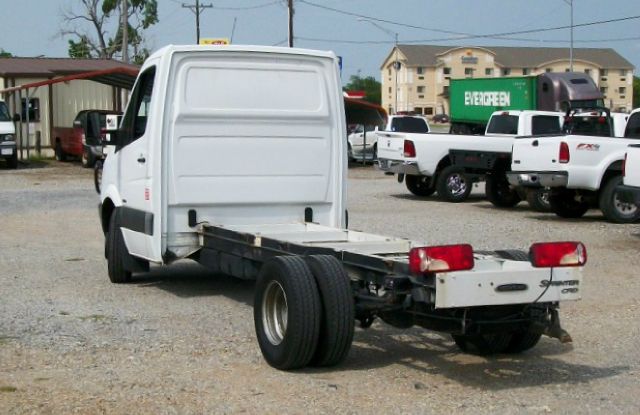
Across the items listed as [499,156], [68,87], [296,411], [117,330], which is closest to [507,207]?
[499,156]

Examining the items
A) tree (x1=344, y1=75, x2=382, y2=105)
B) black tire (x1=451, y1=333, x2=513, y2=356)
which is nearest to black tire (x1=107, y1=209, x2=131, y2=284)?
black tire (x1=451, y1=333, x2=513, y2=356)

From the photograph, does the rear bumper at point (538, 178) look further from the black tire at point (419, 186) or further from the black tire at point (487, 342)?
the black tire at point (487, 342)

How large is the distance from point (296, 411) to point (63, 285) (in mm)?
5297

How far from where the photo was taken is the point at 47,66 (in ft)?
143

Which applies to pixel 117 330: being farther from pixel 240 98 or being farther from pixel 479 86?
pixel 479 86

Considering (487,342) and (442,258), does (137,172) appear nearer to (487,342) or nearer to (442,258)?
(487,342)

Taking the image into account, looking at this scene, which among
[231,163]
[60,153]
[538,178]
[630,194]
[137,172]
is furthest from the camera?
[60,153]

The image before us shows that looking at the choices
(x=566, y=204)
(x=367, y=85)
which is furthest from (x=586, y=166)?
(x=367, y=85)

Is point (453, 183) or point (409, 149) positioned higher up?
point (409, 149)

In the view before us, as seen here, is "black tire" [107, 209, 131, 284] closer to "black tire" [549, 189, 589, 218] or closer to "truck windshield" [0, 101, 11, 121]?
"black tire" [549, 189, 589, 218]

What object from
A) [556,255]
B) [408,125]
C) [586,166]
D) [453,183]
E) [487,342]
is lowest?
[487,342]

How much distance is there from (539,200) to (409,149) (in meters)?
3.40

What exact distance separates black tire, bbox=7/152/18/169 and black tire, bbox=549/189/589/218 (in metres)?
19.3

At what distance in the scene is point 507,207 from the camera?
20.4 meters
